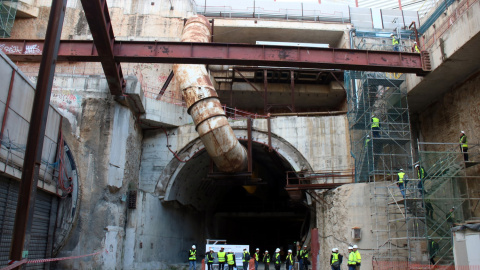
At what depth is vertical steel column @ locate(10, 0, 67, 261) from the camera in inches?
290

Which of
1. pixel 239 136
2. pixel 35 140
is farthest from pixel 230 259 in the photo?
pixel 35 140

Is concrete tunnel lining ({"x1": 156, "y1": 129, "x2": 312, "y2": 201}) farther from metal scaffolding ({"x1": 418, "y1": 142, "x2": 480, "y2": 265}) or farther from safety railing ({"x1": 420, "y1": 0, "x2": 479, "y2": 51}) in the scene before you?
safety railing ({"x1": 420, "y1": 0, "x2": 479, "y2": 51})

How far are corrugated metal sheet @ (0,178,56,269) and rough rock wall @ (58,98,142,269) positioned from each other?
0.90m

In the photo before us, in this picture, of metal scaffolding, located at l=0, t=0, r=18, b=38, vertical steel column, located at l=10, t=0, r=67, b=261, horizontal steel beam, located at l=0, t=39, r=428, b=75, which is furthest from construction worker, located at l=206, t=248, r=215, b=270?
metal scaffolding, located at l=0, t=0, r=18, b=38

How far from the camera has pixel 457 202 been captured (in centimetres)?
1415

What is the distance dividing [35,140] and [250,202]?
22.5 metres

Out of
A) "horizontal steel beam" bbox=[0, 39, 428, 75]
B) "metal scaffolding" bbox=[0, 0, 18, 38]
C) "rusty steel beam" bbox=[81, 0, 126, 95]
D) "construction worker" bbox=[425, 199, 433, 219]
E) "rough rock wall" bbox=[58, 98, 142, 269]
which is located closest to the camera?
"rusty steel beam" bbox=[81, 0, 126, 95]

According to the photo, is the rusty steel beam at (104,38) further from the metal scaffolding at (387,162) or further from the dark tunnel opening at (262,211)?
the metal scaffolding at (387,162)

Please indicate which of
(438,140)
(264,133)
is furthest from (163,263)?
(438,140)

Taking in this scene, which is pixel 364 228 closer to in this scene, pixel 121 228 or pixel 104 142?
pixel 121 228

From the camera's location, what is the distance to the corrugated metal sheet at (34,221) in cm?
1113

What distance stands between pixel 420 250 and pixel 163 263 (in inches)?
425

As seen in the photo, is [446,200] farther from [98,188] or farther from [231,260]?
[98,188]

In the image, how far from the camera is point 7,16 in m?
21.7
